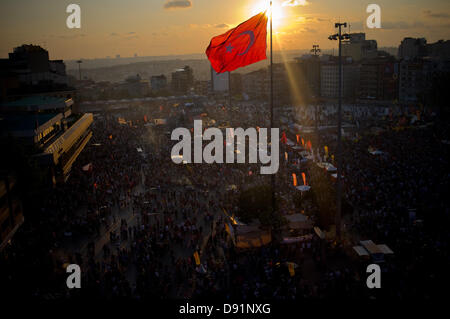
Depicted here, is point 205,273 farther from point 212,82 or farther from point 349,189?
point 212,82

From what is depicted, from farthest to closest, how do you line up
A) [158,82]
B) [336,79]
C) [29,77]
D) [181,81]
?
[158,82], [181,81], [336,79], [29,77]

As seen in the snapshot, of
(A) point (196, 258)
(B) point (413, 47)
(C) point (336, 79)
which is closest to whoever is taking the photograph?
(A) point (196, 258)

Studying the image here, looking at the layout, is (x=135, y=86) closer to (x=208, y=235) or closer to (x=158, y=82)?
(x=158, y=82)

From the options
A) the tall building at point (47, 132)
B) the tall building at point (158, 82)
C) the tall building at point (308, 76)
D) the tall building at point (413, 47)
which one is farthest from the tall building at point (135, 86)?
the tall building at point (47, 132)

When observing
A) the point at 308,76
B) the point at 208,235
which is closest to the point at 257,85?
the point at 308,76

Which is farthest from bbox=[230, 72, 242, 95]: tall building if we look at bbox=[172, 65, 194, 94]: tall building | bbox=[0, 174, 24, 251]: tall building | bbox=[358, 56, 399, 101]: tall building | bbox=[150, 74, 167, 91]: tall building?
bbox=[0, 174, 24, 251]: tall building

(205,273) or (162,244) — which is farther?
(162,244)

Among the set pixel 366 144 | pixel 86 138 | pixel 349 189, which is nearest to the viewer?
pixel 349 189
